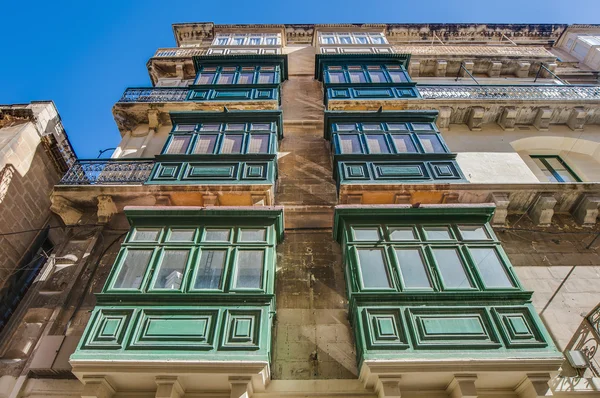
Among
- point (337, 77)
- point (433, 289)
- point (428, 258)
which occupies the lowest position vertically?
point (433, 289)

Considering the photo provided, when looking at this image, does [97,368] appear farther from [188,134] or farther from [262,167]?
[188,134]

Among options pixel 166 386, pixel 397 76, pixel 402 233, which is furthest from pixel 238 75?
pixel 166 386

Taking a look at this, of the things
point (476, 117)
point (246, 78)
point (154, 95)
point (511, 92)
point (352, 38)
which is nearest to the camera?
point (476, 117)

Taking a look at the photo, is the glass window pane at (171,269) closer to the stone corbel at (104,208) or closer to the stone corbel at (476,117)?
the stone corbel at (104,208)

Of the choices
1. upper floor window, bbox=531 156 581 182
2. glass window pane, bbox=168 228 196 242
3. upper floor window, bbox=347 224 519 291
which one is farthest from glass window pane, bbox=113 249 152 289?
upper floor window, bbox=531 156 581 182

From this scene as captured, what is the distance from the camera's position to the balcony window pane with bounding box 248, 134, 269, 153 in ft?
34.6

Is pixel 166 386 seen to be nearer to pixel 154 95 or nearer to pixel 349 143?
pixel 349 143

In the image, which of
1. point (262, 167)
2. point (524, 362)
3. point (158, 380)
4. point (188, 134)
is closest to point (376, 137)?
point (262, 167)

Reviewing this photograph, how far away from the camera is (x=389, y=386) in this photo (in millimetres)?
5707

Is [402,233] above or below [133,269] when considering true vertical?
above

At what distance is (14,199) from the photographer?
959 centimetres

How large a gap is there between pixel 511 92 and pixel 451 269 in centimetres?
929

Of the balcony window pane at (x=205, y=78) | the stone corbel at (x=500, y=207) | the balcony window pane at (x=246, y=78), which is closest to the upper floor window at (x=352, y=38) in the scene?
the balcony window pane at (x=246, y=78)

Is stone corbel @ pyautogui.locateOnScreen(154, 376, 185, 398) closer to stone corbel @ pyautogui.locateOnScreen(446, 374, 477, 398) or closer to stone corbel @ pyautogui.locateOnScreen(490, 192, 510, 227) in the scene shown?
stone corbel @ pyautogui.locateOnScreen(446, 374, 477, 398)
